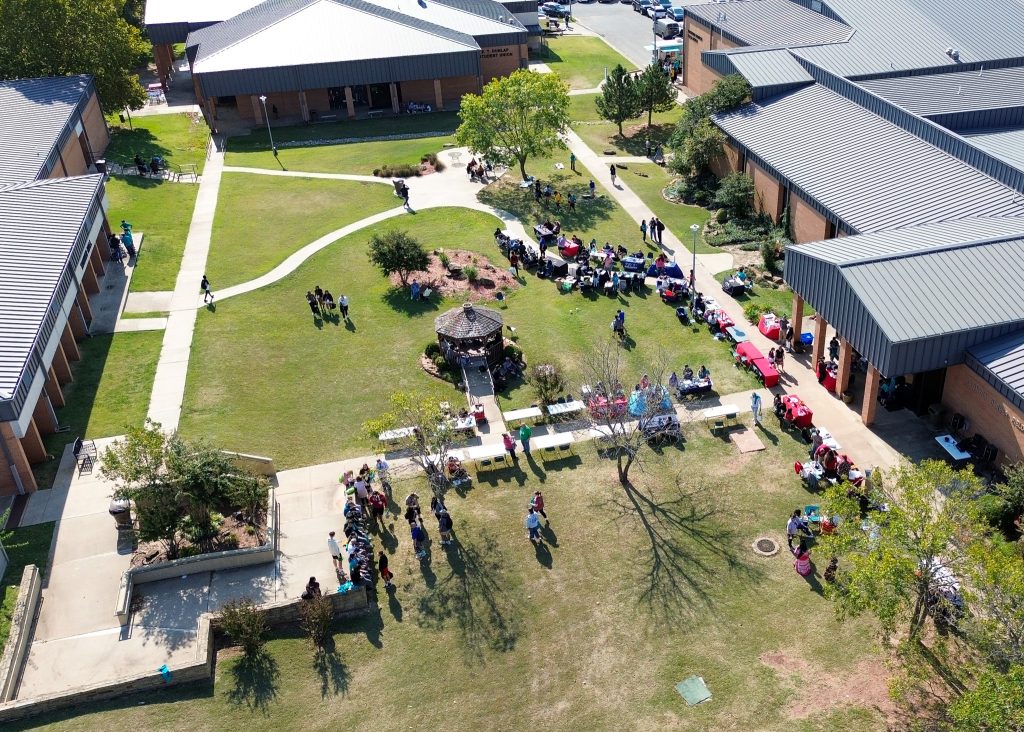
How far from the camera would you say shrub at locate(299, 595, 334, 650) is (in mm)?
28375

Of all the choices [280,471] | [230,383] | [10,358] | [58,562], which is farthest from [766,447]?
[10,358]

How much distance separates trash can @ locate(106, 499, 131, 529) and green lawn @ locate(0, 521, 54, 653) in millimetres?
2481

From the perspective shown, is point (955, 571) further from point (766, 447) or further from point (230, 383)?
point (230, 383)

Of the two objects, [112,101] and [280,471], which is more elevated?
[112,101]

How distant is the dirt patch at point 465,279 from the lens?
48422 mm

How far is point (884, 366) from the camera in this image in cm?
3353

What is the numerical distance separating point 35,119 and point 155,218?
32.0ft

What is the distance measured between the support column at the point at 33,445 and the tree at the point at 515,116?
3401cm

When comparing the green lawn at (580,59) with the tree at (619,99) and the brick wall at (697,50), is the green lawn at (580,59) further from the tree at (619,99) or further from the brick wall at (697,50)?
the tree at (619,99)

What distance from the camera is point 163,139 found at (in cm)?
7094

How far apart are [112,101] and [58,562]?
155ft

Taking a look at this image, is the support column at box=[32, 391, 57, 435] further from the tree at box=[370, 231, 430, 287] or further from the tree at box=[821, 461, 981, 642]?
the tree at box=[821, 461, 981, 642]

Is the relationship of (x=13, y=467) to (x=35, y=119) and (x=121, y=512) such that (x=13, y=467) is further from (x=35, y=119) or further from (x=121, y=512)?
(x=35, y=119)

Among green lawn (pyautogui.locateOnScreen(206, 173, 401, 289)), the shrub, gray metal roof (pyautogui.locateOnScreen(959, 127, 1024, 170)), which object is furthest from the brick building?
gray metal roof (pyautogui.locateOnScreen(959, 127, 1024, 170))
